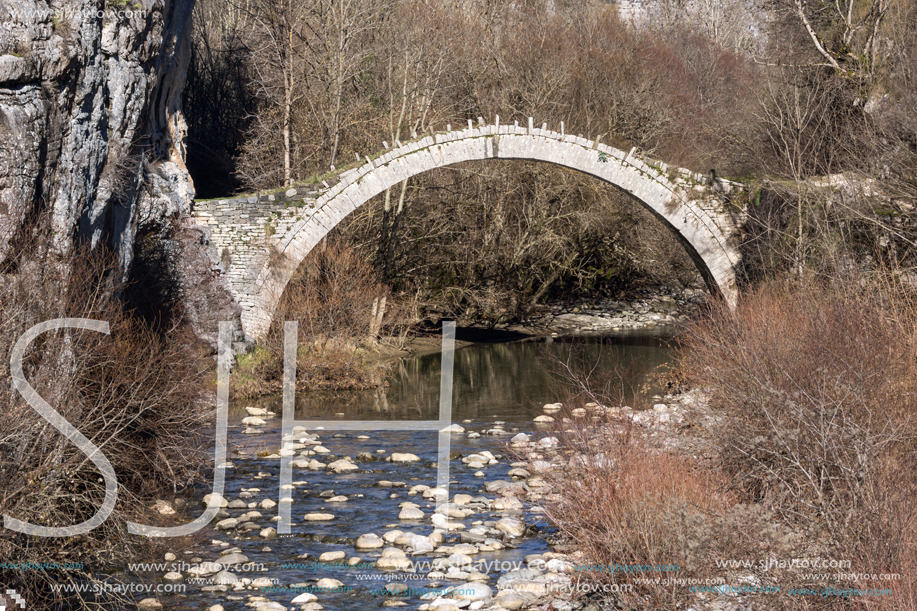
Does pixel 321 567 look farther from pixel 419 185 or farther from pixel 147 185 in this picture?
pixel 419 185

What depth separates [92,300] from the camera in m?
5.94

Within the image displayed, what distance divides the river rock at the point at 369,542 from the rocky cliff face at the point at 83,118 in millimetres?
3137

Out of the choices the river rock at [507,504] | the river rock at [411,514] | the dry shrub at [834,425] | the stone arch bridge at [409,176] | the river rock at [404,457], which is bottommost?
the river rock at [411,514]

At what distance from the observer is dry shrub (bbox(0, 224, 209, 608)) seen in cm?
477

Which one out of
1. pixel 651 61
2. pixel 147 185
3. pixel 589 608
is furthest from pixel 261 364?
pixel 651 61

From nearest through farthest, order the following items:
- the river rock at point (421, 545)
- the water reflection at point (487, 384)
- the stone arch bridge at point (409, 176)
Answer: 1. the river rock at point (421, 545)
2. the water reflection at point (487, 384)
3. the stone arch bridge at point (409, 176)

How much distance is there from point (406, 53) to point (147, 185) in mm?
6162

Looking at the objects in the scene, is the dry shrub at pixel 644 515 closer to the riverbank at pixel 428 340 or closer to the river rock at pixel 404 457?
the river rock at pixel 404 457

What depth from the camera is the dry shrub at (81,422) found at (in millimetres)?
4766

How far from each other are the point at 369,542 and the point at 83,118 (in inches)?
208

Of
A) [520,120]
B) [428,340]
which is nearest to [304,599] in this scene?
[428,340]

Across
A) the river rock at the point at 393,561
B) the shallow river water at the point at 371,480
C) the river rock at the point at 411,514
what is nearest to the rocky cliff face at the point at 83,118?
the shallow river water at the point at 371,480

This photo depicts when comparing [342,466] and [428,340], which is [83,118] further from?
[428,340]

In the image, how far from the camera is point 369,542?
6.18m
